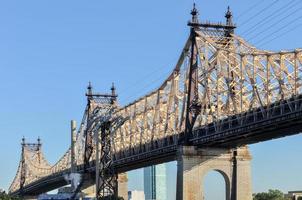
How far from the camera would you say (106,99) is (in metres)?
148

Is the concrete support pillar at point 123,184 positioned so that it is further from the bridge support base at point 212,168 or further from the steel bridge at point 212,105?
the bridge support base at point 212,168

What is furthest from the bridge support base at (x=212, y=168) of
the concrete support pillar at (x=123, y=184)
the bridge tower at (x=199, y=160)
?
the concrete support pillar at (x=123, y=184)

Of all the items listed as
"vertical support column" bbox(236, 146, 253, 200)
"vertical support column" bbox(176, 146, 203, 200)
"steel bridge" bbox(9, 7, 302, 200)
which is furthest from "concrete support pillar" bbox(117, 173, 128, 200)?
"vertical support column" bbox(176, 146, 203, 200)

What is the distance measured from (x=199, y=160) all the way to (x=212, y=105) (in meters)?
7.10

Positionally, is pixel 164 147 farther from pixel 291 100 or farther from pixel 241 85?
pixel 291 100

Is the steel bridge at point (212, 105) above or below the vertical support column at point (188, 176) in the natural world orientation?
above

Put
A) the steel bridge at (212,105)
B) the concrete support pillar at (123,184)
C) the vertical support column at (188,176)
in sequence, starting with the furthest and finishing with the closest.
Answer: the concrete support pillar at (123,184)
the vertical support column at (188,176)
the steel bridge at (212,105)

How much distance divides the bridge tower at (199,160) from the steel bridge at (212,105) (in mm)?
173

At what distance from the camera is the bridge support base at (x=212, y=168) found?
8269 cm

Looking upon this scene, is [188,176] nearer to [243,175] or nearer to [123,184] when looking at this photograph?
[243,175]

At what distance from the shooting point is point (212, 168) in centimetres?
8531

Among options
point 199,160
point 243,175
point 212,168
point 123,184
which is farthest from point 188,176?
point 123,184

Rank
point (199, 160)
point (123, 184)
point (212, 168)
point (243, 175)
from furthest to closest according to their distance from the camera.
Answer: point (123, 184) → point (243, 175) → point (212, 168) → point (199, 160)

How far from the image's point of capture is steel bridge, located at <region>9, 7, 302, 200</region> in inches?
2817
